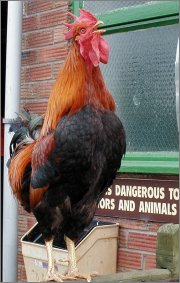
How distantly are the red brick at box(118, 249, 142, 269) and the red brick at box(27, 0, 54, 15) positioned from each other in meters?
2.03

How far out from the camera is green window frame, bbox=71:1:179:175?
443cm

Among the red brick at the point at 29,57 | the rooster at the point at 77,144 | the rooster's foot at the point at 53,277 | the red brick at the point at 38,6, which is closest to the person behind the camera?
the rooster at the point at 77,144

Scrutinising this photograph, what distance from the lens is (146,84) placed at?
4.72 meters

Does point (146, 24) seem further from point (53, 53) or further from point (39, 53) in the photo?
point (39, 53)

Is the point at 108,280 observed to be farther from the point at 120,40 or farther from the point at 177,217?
the point at 120,40

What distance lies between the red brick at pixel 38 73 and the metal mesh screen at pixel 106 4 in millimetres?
610

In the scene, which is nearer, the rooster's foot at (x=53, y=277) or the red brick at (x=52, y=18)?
the rooster's foot at (x=53, y=277)

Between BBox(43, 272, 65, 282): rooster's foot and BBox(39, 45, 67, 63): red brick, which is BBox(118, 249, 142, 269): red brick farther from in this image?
BBox(39, 45, 67, 63): red brick

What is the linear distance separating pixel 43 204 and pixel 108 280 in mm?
517

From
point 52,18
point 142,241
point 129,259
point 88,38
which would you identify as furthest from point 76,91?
point 52,18

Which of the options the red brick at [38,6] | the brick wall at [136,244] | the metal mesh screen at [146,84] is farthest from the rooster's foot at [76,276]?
the red brick at [38,6]

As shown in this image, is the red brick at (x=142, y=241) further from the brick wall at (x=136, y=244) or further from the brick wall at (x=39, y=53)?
the brick wall at (x=39, y=53)

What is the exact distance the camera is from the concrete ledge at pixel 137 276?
3.36 m

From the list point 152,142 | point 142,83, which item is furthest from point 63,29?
point 152,142
